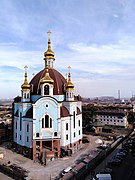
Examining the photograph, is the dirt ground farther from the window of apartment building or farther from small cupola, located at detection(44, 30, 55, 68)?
small cupola, located at detection(44, 30, 55, 68)

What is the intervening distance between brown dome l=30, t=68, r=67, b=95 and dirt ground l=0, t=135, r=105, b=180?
9.73 meters

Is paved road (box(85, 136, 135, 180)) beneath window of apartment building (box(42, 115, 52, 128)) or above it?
beneath

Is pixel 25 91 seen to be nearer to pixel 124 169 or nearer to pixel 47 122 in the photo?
pixel 47 122

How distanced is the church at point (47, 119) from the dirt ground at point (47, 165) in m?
1.15

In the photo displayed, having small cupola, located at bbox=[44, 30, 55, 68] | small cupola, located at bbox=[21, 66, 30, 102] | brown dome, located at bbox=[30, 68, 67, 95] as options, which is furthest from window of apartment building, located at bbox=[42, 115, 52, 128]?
small cupola, located at bbox=[44, 30, 55, 68]

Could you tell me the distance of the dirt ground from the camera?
21.6m

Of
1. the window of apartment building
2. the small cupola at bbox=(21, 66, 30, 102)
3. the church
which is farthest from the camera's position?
the small cupola at bbox=(21, 66, 30, 102)

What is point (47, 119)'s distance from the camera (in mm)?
28016

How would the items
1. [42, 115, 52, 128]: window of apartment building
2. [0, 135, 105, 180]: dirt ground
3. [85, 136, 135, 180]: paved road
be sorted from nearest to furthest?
[85, 136, 135, 180]: paved road < [0, 135, 105, 180]: dirt ground < [42, 115, 52, 128]: window of apartment building

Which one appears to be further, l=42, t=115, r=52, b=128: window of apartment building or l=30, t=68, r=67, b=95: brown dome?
l=30, t=68, r=67, b=95: brown dome

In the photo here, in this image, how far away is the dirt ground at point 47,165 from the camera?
21.6 m

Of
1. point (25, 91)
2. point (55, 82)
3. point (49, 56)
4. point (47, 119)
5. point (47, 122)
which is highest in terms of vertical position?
point (49, 56)

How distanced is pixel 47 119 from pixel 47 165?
632 cm

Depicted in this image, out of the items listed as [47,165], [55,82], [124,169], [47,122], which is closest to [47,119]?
[47,122]
